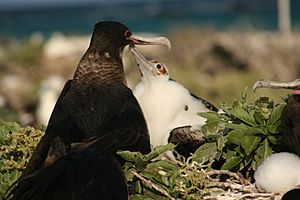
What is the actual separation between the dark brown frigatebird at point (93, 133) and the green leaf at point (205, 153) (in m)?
0.26

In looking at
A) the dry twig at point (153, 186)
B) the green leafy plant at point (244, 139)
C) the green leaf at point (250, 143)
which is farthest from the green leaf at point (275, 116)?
the dry twig at point (153, 186)

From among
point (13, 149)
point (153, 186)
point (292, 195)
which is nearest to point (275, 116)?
point (292, 195)

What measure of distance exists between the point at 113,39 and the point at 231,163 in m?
1.22

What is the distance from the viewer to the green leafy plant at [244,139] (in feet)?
15.4

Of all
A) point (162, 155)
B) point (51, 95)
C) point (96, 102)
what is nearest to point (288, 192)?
point (162, 155)

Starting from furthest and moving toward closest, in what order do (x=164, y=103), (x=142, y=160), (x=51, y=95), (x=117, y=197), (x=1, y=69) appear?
(x=1, y=69) → (x=51, y=95) → (x=164, y=103) → (x=142, y=160) → (x=117, y=197)

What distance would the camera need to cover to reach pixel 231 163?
15.4 ft

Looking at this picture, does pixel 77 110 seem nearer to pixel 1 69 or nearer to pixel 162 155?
pixel 162 155

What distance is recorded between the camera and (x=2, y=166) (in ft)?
16.0

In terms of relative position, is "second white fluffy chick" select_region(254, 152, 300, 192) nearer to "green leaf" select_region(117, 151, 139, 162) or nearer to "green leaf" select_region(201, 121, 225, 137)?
"green leaf" select_region(201, 121, 225, 137)

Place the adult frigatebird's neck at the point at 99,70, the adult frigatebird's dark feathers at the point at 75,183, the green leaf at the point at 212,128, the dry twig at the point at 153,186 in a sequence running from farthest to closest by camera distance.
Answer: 1. the adult frigatebird's neck at the point at 99,70
2. the green leaf at the point at 212,128
3. the dry twig at the point at 153,186
4. the adult frigatebird's dark feathers at the point at 75,183

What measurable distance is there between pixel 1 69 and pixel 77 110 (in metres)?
23.0

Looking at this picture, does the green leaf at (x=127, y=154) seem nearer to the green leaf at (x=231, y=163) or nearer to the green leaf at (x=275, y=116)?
the green leaf at (x=231, y=163)

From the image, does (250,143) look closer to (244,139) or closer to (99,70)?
(244,139)
